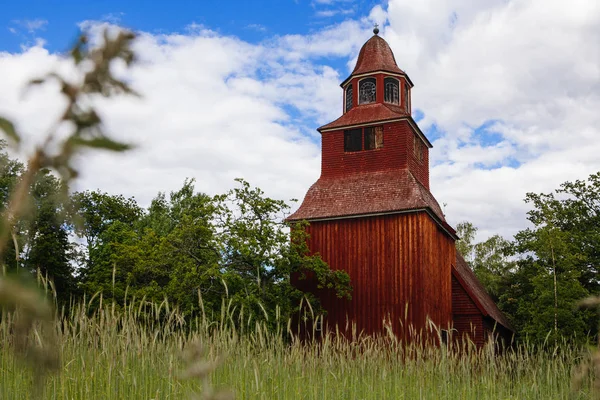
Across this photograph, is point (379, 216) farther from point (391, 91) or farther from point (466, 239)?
point (466, 239)

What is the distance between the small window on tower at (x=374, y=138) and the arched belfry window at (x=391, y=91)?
8.30 feet

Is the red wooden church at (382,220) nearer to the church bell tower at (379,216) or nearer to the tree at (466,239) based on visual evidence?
the church bell tower at (379,216)

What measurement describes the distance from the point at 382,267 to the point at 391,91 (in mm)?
9221

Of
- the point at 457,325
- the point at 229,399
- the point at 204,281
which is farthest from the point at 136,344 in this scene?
the point at 457,325

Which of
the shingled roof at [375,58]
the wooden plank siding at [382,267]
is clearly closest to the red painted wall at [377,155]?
the wooden plank siding at [382,267]

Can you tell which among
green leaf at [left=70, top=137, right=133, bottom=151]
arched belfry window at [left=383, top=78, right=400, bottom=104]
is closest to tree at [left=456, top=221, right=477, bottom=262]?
arched belfry window at [left=383, top=78, right=400, bottom=104]

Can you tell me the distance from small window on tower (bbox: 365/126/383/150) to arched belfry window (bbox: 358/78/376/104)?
87.9 inches

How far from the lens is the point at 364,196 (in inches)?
1006

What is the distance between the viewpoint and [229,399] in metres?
0.57

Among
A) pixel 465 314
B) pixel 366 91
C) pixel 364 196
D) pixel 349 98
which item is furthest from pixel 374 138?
pixel 465 314

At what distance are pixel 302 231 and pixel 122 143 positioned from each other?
931 inches

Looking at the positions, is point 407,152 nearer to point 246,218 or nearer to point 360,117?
point 360,117

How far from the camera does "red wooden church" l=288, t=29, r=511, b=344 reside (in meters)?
23.9

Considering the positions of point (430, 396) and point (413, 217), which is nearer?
point (430, 396)
